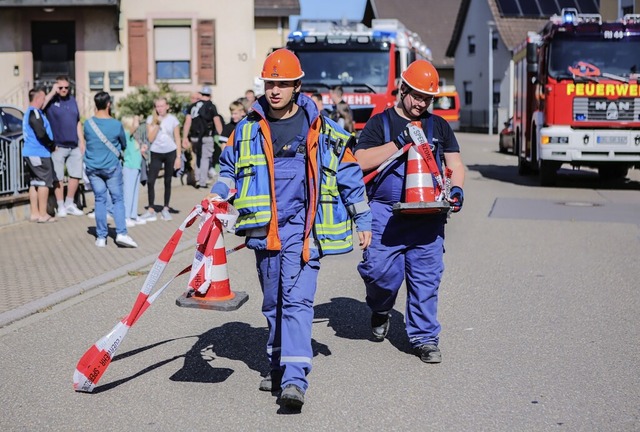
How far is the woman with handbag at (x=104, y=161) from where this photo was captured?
37.9ft

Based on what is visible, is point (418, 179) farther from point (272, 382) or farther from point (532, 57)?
point (532, 57)

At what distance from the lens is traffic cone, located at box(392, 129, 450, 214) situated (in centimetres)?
634

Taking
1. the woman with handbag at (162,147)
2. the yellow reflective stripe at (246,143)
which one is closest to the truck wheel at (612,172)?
the woman with handbag at (162,147)

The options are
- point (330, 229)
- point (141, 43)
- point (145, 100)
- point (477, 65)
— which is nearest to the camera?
point (330, 229)

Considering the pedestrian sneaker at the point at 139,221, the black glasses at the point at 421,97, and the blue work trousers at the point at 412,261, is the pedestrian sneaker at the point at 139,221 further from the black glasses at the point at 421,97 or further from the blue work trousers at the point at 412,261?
the black glasses at the point at 421,97

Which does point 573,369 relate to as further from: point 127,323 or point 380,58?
point 380,58

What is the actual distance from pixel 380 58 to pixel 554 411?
16021 millimetres

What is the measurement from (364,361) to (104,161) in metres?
5.96

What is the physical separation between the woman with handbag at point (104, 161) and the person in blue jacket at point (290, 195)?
6.23m

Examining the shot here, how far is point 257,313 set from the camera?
8164 millimetres

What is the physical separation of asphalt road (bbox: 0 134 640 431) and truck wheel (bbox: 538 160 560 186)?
9.56 metres

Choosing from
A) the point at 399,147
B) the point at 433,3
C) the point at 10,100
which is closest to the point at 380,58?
the point at 10,100

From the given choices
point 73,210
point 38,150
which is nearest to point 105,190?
point 38,150

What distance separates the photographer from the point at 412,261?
21.8 ft
